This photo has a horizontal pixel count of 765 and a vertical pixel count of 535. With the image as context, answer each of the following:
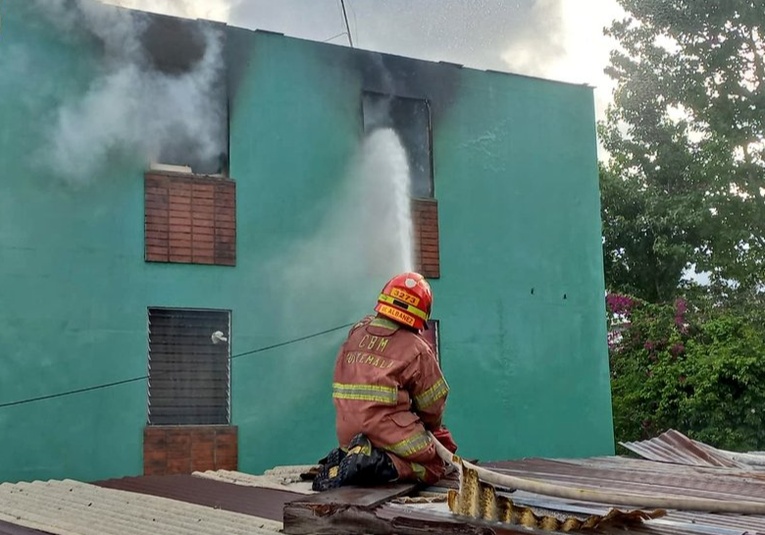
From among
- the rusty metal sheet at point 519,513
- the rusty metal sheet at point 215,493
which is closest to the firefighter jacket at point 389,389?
the rusty metal sheet at point 215,493

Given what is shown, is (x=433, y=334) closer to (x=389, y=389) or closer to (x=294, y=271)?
(x=294, y=271)

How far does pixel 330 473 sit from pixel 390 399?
0.58 meters

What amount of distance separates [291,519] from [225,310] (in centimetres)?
564

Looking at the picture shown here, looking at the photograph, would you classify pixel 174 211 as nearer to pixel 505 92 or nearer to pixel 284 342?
pixel 284 342

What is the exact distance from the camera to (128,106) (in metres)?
9.07

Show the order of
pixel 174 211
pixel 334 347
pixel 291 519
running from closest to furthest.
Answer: pixel 291 519, pixel 174 211, pixel 334 347

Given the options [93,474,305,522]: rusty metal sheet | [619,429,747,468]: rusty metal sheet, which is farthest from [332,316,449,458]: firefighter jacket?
[619,429,747,468]: rusty metal sheet

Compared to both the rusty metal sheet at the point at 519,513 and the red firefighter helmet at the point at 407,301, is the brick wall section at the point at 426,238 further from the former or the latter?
the rusty metal sheet at the point at 519,513

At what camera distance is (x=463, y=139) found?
35.8ft

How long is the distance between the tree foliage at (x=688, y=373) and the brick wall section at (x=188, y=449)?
863 cm

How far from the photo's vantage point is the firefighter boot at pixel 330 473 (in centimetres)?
491

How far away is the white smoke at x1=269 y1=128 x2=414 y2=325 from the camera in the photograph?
977 centimetres

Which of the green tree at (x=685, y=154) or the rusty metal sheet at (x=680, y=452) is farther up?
the green tree at (x=685, y=154)

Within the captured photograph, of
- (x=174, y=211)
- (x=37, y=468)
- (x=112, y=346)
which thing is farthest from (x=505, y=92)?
(x=37, y=468)
